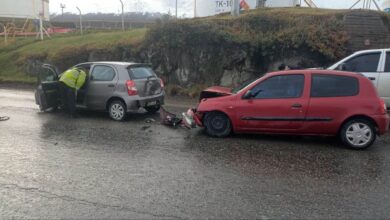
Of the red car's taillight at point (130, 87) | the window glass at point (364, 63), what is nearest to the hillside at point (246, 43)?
the window glass at point (364, 63)

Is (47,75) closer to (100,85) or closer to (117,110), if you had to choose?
(100,85)

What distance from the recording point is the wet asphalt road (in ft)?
16.0

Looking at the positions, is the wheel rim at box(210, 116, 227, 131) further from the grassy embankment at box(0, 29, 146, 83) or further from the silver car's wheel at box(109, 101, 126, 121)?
the grassy embankment at box(0, 29, 146, 83)

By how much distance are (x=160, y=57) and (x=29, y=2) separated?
91.6ft

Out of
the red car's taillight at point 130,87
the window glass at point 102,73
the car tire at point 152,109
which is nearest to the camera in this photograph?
the red car's taillight at point 130,87

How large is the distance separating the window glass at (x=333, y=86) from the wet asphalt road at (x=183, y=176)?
3.51 ft

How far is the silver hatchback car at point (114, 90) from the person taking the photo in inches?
413

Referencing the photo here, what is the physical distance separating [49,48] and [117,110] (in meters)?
13.8

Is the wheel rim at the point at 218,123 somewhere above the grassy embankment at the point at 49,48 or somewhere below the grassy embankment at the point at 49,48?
Answer: below

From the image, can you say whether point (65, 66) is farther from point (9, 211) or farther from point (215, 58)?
point (9, 211)

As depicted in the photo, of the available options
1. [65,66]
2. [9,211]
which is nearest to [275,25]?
[65,66]

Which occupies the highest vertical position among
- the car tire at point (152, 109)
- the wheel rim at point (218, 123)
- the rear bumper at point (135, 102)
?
the rear bumper at point (135, 102)

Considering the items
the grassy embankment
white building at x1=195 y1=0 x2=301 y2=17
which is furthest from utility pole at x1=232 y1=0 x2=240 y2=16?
white building at x1=195 y1=0 x2=301 y2=17

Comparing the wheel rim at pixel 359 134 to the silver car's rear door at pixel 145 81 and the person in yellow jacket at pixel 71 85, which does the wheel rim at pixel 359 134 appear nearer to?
the silver car's rear door at pixel 145 81
